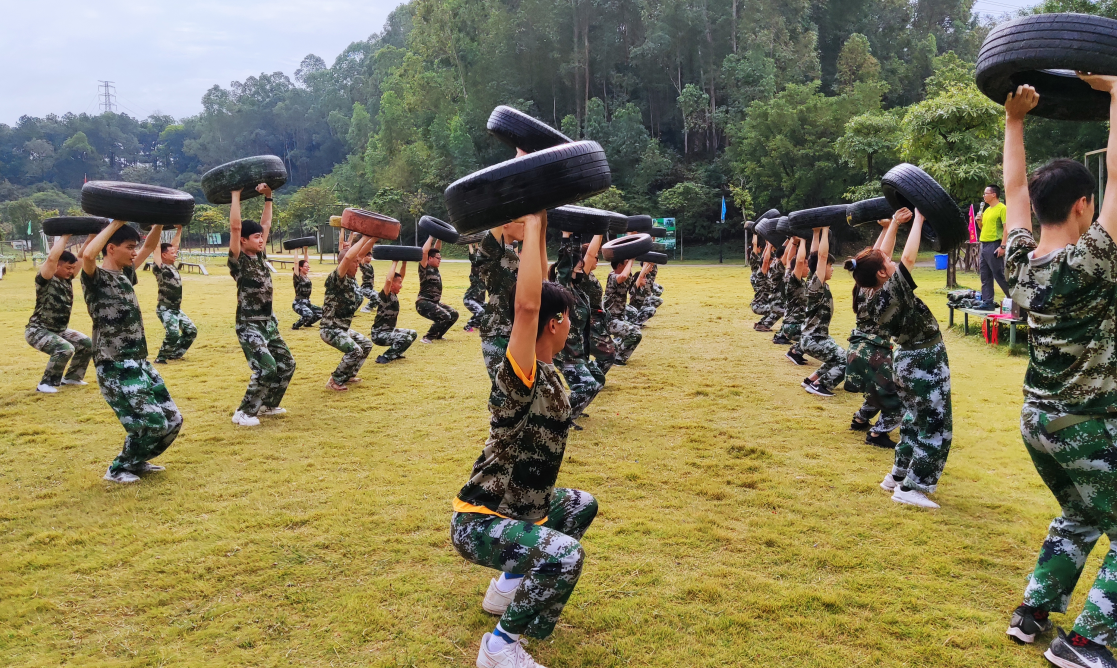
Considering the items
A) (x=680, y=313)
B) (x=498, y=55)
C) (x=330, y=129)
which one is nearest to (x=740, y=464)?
(x=680, y=313)

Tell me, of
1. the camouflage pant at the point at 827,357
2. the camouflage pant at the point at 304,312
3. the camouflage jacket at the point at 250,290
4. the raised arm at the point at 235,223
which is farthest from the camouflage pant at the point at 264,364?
the camouflage pant at the point at 304,312

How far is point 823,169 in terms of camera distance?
4266cm

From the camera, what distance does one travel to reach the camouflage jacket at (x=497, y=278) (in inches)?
264

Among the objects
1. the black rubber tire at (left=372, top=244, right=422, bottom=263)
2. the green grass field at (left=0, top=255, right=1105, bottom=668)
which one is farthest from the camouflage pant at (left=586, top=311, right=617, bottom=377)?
the black rubber tire at (left=372, top=244, right=422, bottom=263)

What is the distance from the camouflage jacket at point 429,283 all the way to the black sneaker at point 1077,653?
39.5ft

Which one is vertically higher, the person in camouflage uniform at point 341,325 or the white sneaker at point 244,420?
the person in camouflage uniform at point 341,325

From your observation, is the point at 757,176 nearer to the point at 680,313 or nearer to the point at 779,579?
the point at 680,313

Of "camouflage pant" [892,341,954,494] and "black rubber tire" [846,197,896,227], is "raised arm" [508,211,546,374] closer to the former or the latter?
"camouflage pant" [892,341,954,494]

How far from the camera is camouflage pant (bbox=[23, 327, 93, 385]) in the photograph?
10.4m

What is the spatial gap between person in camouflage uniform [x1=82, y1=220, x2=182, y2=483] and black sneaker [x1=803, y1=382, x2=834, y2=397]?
7777 millimetres

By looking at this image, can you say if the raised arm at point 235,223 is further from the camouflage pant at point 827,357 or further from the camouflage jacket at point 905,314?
the camouflage pant at point 827,357

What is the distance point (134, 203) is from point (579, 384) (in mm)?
4594

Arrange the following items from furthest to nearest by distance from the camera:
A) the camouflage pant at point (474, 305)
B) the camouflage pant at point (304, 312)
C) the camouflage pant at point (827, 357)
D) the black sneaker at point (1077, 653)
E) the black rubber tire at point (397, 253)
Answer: the camouflage pant at point (304, 312), the camouflage pant at point (474, 305), the black rubber tire at point (397, 253), the camouflage pant at point (827, 357), the black sneaker at point (1077, 653)

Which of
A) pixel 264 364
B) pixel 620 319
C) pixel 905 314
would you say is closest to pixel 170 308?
pixel 264 364
